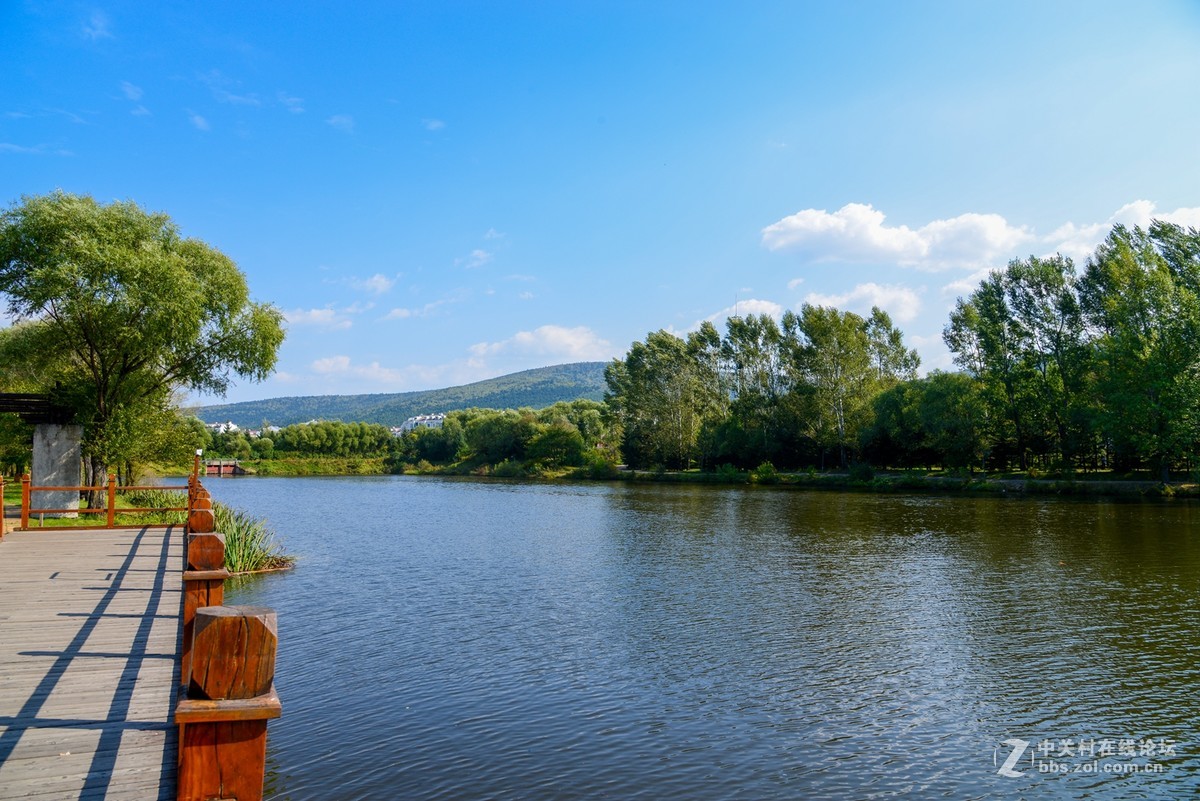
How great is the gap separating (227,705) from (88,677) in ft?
21.3

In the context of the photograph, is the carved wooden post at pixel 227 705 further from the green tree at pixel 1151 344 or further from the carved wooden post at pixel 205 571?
the green tree at pixel 1151 344

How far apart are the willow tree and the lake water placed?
319 inches

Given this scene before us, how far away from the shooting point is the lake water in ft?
29.5

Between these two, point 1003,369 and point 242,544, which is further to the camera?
point 1003,369

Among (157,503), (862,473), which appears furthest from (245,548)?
(862,473)

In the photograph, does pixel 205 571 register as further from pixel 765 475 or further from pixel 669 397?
pixel 669 397

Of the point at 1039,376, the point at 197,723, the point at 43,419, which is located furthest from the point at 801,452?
the point at 197,723

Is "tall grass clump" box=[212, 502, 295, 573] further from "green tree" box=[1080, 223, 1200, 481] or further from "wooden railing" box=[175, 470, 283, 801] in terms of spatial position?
"green tree" box=[1080, 223, 1200, 481]

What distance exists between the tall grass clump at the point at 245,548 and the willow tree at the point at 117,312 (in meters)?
5.56

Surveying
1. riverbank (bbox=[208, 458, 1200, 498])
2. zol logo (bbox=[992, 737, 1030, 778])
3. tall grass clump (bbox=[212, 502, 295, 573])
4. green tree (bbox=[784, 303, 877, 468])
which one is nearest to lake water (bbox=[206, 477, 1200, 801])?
zol logo (bbox=[992, 737, 1030, 778])

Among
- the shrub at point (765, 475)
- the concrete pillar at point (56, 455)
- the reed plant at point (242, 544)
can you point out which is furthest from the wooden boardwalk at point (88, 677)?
the shrub at point (765, 475)

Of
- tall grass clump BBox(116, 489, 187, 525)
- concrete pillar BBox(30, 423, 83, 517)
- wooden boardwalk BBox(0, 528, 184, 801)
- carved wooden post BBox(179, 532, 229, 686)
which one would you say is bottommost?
wooden boardwalk BBox(0, 528, 184, 801)

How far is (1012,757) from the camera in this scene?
9.38 m

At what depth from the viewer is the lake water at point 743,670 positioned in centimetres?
898
